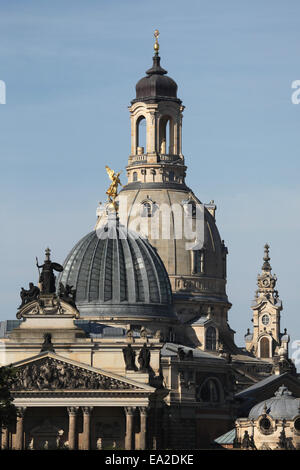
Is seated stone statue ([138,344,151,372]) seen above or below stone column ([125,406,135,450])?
above

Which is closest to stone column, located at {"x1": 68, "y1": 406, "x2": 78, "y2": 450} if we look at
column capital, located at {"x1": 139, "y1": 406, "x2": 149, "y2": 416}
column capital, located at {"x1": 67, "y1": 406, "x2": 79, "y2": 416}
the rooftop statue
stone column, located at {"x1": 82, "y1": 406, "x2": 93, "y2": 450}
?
column capital, located at {"x1": 67, "y1": 406, "x2": 79, "y2": 416}

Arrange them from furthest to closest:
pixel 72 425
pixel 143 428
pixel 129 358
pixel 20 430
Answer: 1. pixel 129 358
2. pixel 20 430
3. pixel 143 428
4. pixel 72 425

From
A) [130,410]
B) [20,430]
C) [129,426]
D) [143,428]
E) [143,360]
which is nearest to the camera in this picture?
[129,426]

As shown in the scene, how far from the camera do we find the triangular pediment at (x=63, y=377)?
185875mm

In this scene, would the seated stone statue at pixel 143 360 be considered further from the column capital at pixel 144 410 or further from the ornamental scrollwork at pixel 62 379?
the column capital at pixel 144 410

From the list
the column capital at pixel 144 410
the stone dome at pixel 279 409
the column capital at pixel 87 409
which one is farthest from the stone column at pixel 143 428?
the stone dome at pixel 279 409

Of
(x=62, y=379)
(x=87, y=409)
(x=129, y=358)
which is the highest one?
(x=129, y=358)

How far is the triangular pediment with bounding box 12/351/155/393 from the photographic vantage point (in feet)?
610

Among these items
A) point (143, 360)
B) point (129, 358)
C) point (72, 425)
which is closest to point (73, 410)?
point (72, 425)

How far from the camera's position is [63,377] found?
611 ft

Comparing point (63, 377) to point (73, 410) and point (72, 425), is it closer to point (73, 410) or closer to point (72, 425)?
point (73, 410)

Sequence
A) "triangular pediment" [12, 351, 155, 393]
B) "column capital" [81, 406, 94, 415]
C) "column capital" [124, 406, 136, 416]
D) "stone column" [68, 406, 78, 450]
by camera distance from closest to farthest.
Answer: "stone column" [68, 406, 78, 450] < "column capital" [124, 406, 136, 416] < "column capital" [81, 406, 94, 415] < "triangular pediment" [12, 351, 155, 393]

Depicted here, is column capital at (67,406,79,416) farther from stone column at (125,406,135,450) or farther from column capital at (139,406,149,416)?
column capital at (139,406,149,416)
